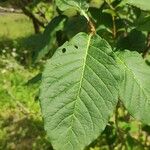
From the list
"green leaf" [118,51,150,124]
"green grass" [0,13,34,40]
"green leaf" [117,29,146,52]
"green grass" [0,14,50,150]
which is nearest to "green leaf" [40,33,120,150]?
"green leaf" [118,51,150,124]

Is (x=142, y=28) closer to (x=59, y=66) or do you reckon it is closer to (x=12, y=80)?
(x=59, y=66)

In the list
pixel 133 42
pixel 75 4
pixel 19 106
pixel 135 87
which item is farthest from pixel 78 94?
pixel 19 106

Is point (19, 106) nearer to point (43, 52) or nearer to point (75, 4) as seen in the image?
point (43, 52)

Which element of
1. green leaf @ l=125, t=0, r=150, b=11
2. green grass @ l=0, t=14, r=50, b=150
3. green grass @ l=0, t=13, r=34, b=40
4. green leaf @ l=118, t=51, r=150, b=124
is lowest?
green grass @ l=0, t=13, r=34, b=40

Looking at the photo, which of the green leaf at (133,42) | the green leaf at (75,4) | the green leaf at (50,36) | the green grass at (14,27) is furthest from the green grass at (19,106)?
the green grass at (14,27)

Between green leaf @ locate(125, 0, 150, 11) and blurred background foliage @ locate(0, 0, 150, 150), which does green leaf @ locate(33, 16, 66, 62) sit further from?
green leaf @ locate(125, 0, 150, 11)

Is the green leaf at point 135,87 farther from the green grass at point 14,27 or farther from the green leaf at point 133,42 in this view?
the green grass at point 14,27

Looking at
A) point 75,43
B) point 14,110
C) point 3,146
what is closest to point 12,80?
point 14,110
